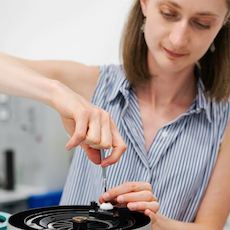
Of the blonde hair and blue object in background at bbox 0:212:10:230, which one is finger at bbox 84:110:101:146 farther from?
the blonde hair

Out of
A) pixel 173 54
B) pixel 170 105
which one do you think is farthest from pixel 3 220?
pixel 170 105

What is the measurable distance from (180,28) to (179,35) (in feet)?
0.06

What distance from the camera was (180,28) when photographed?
1.30 metres

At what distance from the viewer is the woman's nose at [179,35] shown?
51.2 inches

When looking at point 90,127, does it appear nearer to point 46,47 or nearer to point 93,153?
point 93,153

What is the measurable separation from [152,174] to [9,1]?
2.23m

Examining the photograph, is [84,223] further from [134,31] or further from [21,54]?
[21,54]

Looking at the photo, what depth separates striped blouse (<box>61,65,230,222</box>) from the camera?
1.43 m

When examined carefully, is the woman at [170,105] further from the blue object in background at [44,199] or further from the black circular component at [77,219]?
the blue object in background at [44,199]

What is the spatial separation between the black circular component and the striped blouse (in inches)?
21.5

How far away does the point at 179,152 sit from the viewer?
1460 millimetres

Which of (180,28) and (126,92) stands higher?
(180,28)

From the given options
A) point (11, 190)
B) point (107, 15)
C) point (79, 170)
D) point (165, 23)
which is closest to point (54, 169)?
A: point (11, 190)

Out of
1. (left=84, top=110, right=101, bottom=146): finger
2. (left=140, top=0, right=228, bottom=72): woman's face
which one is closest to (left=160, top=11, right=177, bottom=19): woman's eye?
(left=140, top=0, right=228, bottom=72): woman's face
